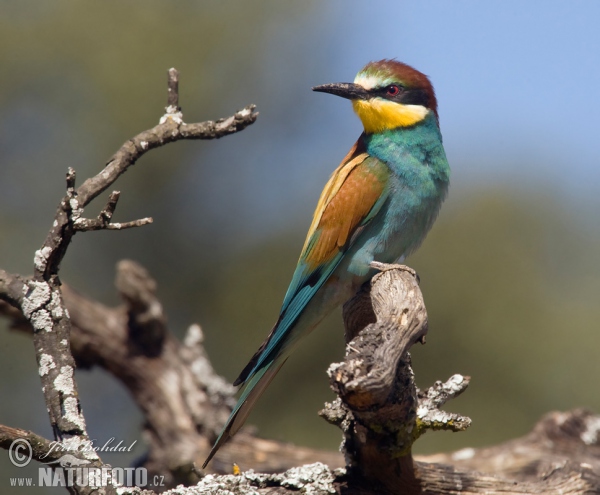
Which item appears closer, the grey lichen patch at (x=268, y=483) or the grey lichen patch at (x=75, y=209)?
the grey lichen patch at (x=75, y=209)

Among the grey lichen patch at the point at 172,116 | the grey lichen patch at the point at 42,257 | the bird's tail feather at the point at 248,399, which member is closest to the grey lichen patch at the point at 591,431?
the bird's tail feather at the point at 248,399

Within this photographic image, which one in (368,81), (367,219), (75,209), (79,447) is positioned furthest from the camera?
(368,81)

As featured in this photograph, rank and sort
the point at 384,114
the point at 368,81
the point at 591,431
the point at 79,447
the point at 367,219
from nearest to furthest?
the point at 79,447
the point at 367,219
the point at 384,114
the point at 368,81
the point at 591,431

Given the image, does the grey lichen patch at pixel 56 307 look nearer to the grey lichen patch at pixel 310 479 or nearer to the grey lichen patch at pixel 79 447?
the grey lichen patch at pixel 79 447

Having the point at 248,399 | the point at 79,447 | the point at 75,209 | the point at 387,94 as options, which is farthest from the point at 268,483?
the point at 387,94

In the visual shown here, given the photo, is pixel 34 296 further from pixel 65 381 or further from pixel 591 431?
pixel 591 431

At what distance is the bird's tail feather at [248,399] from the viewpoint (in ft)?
8.05

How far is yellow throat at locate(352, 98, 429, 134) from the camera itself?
3232 mm

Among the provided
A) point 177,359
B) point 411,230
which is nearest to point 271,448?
point 177,359

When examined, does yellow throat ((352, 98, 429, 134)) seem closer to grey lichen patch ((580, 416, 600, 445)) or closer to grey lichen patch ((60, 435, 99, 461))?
grey lichen patch ((580, 416, 600, 445))

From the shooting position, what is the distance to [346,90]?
3303 mm

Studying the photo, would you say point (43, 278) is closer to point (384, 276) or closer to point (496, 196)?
point (384, 276)

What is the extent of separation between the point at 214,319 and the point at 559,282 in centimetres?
269

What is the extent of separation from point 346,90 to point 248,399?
57.8 inches
